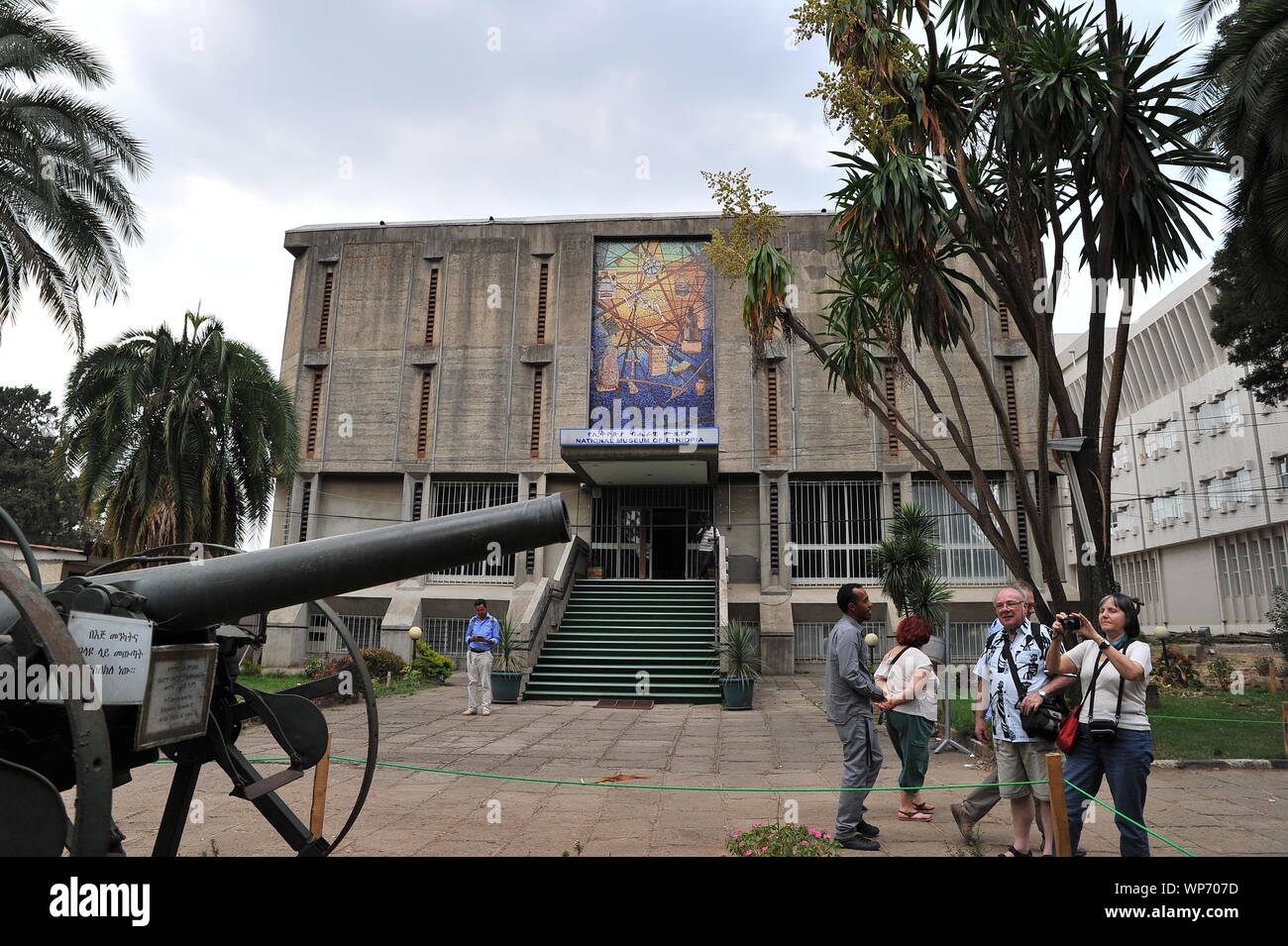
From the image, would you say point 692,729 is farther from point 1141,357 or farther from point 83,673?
point 1141,357

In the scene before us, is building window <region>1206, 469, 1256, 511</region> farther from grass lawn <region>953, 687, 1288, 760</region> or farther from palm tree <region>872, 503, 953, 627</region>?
palm tree <region>872, 503, 953, 627</region>

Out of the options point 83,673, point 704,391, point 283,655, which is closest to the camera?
point 83,673

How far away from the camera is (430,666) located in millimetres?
17422

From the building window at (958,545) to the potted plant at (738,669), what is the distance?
882 cm

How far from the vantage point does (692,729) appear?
11.6m

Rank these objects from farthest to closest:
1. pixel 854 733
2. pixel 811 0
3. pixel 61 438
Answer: pixel 61 438 → pixel 811 0 → pixel 854 733

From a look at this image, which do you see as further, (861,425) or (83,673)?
(861,425)

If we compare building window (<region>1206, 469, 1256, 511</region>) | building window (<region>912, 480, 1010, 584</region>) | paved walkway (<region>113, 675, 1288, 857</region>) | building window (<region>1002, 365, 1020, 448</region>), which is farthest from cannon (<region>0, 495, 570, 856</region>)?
building window (<region>1206, 469, 1256, 511</region>)

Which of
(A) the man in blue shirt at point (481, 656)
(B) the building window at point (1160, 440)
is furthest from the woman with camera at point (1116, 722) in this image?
(B) the building window at point (1160, 440)

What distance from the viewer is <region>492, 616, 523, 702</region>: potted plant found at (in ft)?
47.3

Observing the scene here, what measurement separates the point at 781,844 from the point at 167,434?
16.7 metres
